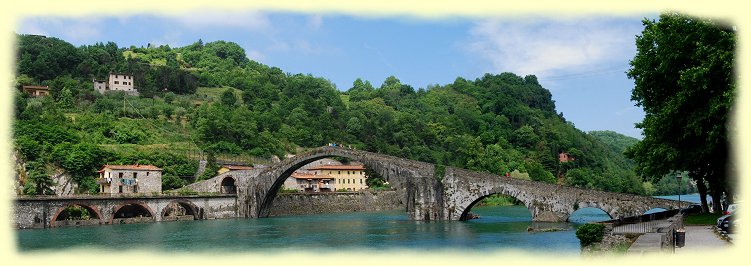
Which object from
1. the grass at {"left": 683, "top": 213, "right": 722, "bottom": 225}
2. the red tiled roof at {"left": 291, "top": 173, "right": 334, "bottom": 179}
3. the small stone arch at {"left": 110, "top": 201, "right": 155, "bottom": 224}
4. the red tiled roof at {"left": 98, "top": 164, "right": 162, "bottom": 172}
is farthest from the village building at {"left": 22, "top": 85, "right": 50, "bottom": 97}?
the grass at {"left": 683, "top": 213, "right": 722, "bottom": 225}

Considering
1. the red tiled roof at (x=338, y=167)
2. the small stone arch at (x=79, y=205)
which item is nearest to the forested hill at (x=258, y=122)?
the red tiled roof at (x=338, y=167)

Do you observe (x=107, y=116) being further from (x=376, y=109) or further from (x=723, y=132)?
(x=723, y=132)

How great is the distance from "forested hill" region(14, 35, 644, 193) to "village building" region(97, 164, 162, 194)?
87.6 inches

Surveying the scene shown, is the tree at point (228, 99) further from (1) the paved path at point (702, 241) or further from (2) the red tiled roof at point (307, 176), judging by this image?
(1) the paved path at point (702, 241)

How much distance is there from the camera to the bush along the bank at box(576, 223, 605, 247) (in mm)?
24328

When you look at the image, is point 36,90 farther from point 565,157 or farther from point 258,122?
point 565,157

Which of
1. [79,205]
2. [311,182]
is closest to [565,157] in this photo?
[311,182]

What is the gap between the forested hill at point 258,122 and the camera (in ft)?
264

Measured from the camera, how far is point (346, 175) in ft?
329

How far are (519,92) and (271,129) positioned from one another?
68.7 meters

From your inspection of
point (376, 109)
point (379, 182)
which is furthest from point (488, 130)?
point (379, 182)

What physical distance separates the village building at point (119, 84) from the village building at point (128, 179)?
46729 millimetres

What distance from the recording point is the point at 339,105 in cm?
14050

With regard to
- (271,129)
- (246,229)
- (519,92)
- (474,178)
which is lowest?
(246,229)
